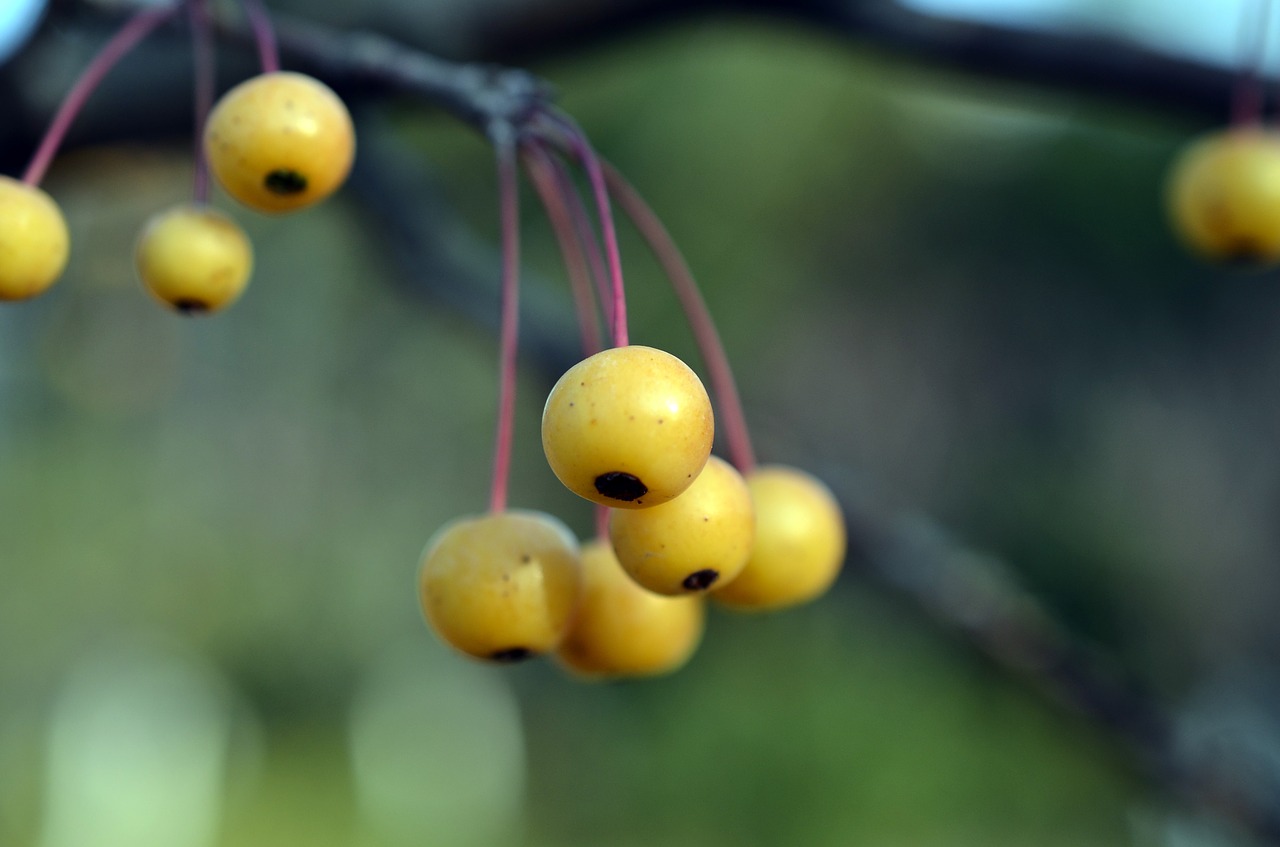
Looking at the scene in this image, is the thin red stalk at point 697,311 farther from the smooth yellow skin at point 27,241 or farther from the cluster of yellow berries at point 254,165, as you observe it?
the smooth yellow skin at point 27,241

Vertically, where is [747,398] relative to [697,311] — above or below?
above

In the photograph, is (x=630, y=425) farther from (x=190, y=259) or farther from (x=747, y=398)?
(x=747, y=398)

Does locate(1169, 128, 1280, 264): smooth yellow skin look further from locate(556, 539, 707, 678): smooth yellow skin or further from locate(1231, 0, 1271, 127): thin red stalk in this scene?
locate(556, 539, 707, 678): smooth yellow skin

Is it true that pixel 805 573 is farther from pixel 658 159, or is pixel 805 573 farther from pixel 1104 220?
pixel 1104 220

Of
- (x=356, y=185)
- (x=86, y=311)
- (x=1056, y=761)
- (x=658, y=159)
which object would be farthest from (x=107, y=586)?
(x=356, y=185)

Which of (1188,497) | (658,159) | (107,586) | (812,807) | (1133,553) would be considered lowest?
(107,586)

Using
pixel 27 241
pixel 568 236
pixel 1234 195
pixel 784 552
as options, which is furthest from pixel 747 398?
pixel 27 241

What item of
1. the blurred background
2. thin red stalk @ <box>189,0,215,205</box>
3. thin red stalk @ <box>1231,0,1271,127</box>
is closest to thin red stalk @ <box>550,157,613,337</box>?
thin red stalk @ <box>189,0,215,205</box>
